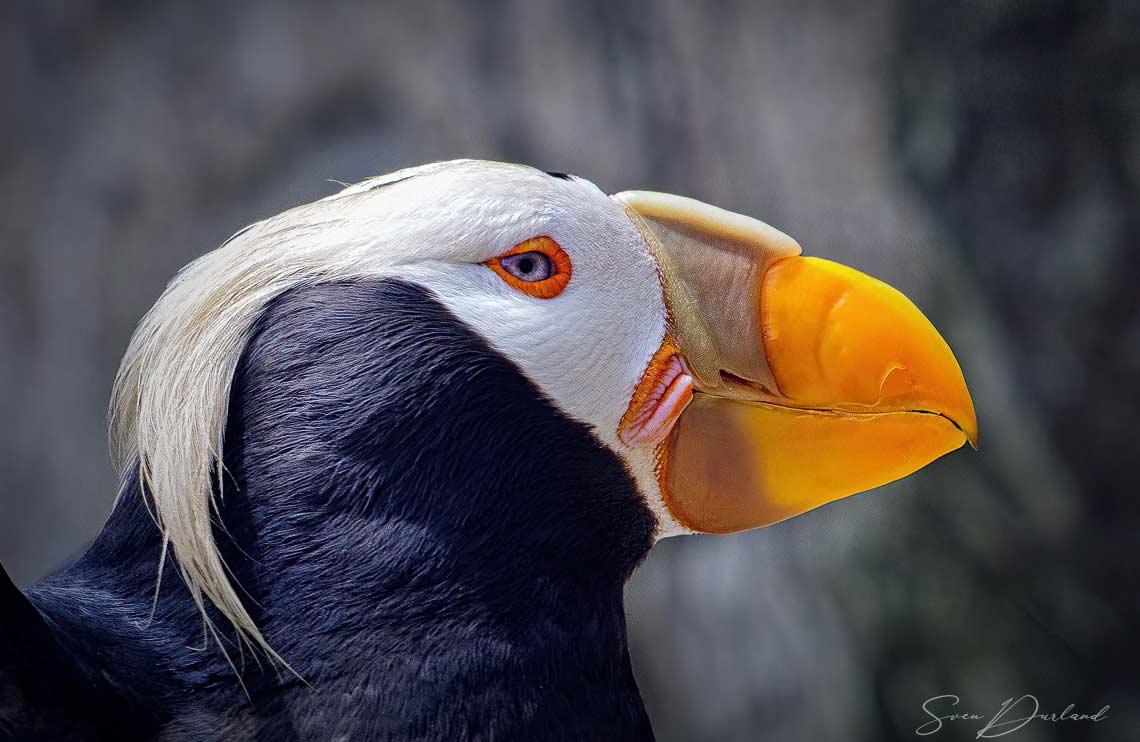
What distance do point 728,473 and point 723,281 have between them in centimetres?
21

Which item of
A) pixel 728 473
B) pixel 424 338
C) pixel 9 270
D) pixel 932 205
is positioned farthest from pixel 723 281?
pixel 9 270

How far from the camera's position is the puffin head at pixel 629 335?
1.02 meters

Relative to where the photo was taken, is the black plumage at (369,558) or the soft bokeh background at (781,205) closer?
the black plumage at (369,558)

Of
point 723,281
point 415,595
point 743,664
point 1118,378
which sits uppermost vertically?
point 723,281

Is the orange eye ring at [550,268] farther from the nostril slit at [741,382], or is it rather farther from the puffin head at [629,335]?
the nostril slit at [741,382]

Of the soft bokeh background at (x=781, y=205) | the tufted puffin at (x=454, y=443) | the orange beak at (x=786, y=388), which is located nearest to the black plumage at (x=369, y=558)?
the tufted puffin at (x=454, y=443)

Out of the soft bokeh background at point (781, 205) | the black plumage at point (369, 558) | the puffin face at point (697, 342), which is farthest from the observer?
the soft bokeh background at point (781, 205)

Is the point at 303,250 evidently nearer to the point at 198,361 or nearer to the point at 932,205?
the point at 198,361

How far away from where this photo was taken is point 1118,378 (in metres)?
2.33

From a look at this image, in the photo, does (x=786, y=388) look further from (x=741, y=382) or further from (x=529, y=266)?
(x=529, y=266)

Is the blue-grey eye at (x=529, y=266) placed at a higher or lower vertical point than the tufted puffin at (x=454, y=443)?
higher
